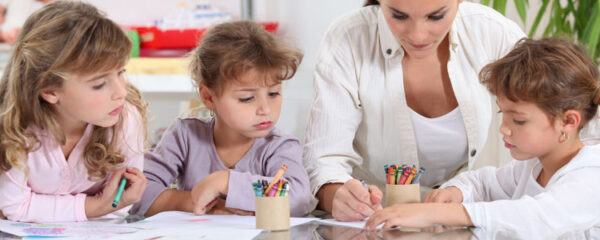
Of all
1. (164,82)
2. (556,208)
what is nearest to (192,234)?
(556,208)

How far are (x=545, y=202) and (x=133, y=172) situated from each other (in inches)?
28.4

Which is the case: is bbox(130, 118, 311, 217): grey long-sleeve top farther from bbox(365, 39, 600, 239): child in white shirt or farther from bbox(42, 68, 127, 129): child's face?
bbox(365, 39, 600, 239): child in white shirt

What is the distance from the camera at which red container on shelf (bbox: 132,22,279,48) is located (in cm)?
308

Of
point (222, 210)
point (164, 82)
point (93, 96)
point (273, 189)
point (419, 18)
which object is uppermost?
point (419, 18)

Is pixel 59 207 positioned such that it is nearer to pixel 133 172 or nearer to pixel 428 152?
pixel 133 172

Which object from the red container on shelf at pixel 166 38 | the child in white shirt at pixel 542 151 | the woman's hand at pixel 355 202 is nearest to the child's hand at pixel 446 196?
the child in white shirt at pixel 542 151

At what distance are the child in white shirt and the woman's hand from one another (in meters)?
0.06

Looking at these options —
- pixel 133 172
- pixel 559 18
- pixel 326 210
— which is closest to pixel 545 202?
pixel 326 210

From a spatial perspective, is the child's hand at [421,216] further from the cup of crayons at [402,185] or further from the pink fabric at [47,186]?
the pink fabric at [47,186]

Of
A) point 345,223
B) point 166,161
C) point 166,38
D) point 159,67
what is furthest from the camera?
point 166,38

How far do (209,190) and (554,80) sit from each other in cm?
61

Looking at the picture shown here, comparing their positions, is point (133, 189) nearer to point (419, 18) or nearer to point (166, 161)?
point (166, 161)

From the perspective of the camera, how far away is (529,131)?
1.11m

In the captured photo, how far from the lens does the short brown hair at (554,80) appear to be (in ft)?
3.60
